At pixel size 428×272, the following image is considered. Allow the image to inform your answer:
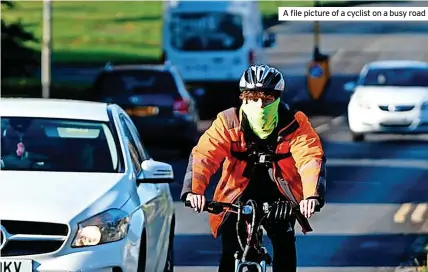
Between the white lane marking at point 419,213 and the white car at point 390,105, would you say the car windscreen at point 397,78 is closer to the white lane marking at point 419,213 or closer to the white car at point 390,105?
the white car at point 390,105

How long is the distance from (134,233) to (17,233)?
76 centimetres

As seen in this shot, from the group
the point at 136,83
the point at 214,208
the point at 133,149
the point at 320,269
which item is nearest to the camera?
the point at 214,208

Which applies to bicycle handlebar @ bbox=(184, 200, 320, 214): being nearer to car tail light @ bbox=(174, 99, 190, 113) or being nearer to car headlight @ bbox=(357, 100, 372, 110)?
car tail light @ bbox=(174, 99, 190, 113)

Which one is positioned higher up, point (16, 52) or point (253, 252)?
point (16, 52)

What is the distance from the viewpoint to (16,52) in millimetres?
33406

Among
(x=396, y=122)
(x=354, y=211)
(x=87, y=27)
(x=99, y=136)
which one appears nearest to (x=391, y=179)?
(x=354, y=211)

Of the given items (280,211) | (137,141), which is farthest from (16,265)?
(137,141)

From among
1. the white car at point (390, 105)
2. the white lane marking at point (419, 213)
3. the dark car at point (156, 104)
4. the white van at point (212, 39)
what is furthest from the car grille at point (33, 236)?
the white van at point (212, 39)

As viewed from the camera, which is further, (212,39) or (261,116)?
(212,39)

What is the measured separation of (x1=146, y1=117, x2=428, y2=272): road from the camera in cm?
1342

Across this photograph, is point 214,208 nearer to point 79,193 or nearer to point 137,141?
point 79,193

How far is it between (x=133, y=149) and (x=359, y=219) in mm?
7050

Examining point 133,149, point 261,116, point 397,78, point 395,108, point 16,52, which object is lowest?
point 395,108

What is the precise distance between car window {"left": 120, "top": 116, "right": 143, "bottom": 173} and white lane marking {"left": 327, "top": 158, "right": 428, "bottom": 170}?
13.2 metres
